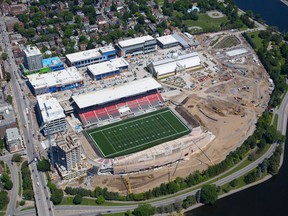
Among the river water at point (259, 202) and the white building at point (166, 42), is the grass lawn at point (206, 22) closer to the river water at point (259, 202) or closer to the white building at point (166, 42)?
the white building at point (166, 42)

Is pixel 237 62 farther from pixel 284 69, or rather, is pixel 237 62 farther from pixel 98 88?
pixel 98 88

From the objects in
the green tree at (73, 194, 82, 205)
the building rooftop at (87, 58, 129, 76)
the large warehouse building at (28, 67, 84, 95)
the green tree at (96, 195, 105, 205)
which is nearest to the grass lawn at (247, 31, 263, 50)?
the building rooftop at (87, 58, 129, 76)

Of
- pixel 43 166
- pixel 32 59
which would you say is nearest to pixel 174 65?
pixel 32 59

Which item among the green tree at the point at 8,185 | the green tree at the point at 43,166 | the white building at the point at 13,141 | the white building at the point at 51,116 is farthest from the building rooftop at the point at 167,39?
the green tree at the point at 8,185

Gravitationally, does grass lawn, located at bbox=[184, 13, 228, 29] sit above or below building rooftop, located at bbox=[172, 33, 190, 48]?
below

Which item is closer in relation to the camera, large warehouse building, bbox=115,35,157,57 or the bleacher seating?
the bleacher seating

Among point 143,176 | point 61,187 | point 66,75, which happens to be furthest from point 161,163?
point 66,75

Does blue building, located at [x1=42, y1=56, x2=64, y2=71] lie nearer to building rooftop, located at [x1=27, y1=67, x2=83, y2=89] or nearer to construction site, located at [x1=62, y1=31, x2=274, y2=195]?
building rooftop, located at [x1=27, y1=67, x2=83, y2=89]

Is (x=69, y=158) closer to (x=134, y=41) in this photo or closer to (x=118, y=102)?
(x=118, y=102)
